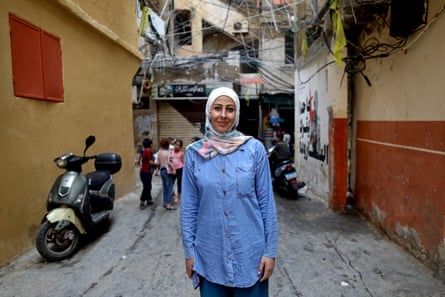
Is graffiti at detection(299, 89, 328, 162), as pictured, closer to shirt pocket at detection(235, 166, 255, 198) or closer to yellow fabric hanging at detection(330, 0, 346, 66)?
yellow fabric hanging at detection(330, 0, 346, 66)

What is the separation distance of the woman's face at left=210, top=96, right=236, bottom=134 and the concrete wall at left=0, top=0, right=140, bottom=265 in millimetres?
3155

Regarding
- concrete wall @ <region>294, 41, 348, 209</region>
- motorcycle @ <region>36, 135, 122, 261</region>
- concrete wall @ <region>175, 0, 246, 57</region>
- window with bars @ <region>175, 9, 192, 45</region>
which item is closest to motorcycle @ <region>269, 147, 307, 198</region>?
concrete wall @ <region>294, 41, 348, 209</region>

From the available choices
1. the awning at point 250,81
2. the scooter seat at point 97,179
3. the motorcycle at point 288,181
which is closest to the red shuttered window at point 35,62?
the scooter seat at point 97,179

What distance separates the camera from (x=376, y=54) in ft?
16.9

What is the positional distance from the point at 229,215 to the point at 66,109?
14.7 feet

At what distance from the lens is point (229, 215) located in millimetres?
1842

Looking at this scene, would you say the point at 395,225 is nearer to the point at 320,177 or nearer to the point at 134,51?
the point at 320,177

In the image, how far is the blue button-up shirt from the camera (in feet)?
6.02

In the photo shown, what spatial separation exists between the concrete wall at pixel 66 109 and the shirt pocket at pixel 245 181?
10.9ft

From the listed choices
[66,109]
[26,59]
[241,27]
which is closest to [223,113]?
[26,59]

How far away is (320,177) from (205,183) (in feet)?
20.1

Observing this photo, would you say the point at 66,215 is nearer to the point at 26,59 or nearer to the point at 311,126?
the point at 26,59

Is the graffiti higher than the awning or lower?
lower

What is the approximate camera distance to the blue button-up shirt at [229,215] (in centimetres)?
183
